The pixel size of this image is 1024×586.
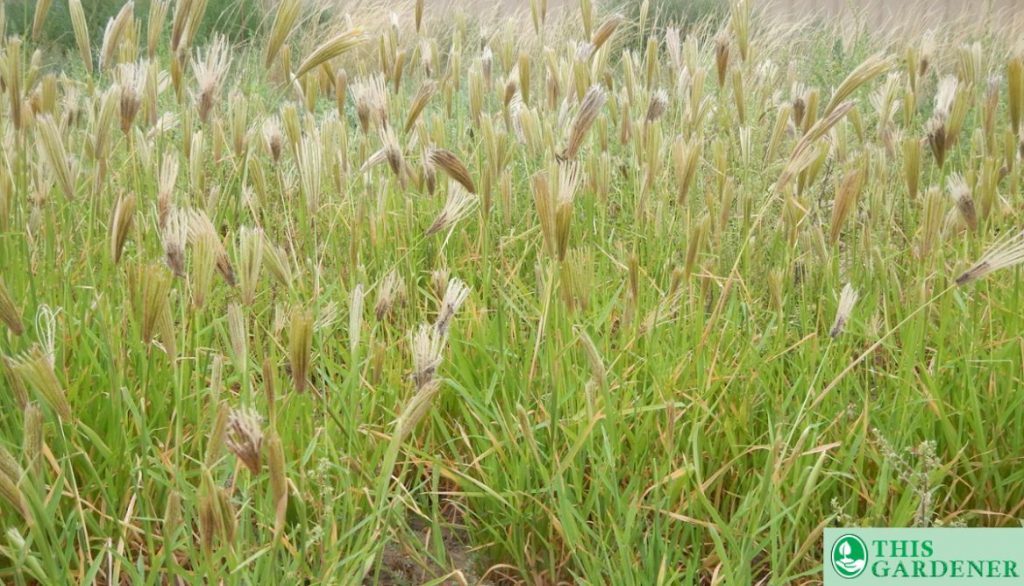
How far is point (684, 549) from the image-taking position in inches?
63.9

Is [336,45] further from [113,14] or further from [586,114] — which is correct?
[113,14]

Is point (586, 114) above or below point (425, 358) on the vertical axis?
above

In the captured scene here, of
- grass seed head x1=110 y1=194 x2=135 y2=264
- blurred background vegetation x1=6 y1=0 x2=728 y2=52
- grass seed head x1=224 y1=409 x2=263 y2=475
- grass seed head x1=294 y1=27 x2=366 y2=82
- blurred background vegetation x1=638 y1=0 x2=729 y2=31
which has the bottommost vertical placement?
blurred background vegetation x1=638 y1=0 x2=729 y2=31

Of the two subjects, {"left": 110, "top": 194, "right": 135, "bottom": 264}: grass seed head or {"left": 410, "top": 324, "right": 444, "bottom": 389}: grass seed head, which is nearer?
{"left": 410, "top": 324, "right": 444, "bottom": 389}: grass seed head

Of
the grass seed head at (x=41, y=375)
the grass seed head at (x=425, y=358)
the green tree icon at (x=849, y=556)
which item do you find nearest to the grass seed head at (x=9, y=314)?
the grass seed head at (x=41, y=375)

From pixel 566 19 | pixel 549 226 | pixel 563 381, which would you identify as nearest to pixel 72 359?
pixel 563 381

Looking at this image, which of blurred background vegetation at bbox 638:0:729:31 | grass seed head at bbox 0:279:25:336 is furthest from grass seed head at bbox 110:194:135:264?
blurred background vegetation at bbox 638:0:729:31

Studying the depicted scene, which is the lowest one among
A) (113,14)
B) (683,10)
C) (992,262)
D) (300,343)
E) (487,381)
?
(683,10)

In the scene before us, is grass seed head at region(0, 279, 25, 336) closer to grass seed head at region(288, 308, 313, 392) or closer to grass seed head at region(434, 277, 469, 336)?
grass seed head at region(288, 308, 313, 392)

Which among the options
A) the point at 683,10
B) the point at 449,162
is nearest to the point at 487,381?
the point at 449,162

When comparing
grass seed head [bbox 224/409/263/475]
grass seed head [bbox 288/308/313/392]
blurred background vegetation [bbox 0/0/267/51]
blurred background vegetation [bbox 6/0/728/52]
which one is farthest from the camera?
blurred background vegetation [bbox 0/0/267/51]

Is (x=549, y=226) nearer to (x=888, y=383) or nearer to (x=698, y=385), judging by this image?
(x=698, y=385)

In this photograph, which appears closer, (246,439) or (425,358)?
(246,439)

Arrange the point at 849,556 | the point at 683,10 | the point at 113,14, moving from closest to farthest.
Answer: the point at 849,556 → the point at 113,14 → the point at 683,10
